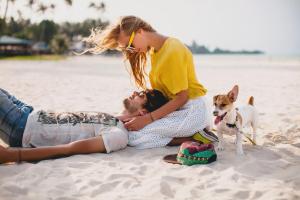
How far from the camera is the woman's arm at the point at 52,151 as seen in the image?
3.72 m

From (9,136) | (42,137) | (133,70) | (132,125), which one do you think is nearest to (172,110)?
(132,125)

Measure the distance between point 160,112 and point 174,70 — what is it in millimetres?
543

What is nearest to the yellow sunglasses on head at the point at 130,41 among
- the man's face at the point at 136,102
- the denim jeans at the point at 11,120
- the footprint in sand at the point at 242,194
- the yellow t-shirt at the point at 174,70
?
the yellow t-shirt at the point at 174,70

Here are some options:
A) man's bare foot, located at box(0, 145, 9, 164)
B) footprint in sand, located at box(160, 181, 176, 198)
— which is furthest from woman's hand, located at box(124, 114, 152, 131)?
man's bare foot, located at box(0, 145, 9, 164)

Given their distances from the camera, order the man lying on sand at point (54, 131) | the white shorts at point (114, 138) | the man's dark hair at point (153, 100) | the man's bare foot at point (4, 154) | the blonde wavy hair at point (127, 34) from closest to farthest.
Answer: the man's bare foot at point (4, 154)
the man lying on sand at point (54, 131)
the white shorts at point (114, 138)
the blonde wavy hair at point (127, 34)
the man's dark hair at point (153, 100)

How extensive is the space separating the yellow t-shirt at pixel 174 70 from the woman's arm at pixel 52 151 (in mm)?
1072

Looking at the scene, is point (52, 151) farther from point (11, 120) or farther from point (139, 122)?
point (139, 122)

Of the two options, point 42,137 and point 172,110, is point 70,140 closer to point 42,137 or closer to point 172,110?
point 42,137

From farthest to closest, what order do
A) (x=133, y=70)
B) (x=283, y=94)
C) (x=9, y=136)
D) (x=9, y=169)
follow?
(x=283, y=94), (x=133, y=70), (x=9, y=136), (x=9, y=169)

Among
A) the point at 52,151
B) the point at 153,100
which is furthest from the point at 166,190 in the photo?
the point at 153,100

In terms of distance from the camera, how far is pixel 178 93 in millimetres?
4449

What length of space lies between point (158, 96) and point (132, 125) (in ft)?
1.60

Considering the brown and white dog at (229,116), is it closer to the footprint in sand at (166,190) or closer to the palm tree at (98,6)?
the footprint in sand at (166,190)

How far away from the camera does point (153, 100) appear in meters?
4.60
